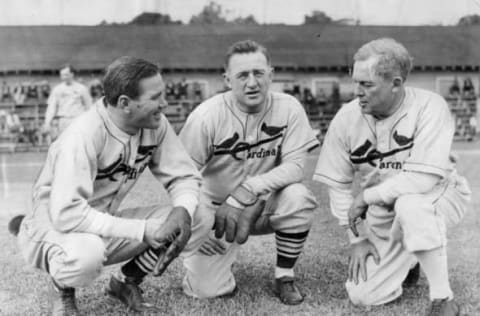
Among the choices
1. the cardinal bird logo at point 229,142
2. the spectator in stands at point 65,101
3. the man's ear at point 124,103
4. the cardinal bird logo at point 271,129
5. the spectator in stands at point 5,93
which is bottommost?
the spectator in stands at point 5,93

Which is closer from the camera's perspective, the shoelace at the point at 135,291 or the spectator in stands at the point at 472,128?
the shoelace at the point at 135,291

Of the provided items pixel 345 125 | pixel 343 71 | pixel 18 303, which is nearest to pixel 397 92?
pixel 345 125

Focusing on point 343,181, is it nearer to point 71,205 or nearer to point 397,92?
point 397,92

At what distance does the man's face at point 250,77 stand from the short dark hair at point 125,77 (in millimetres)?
592

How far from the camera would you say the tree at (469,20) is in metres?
26.2

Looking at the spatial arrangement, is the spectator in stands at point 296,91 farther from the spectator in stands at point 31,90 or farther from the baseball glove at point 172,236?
the baseball glove at point 172,236

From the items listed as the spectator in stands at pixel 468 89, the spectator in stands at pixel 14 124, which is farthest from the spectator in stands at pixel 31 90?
the spectator in stands at pixel 468 89

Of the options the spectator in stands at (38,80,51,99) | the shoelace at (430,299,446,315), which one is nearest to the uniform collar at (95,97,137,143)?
the shoelace at (430,299,446,315)

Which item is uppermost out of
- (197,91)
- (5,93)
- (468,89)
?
(468,89)

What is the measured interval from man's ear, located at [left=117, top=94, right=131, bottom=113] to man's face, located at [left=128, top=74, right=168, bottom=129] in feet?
0.05

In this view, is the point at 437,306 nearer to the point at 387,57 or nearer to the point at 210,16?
the point at 387,57

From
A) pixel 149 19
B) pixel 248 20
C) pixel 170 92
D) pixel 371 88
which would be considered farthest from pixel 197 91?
pixel 371 88

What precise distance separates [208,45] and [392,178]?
69.9 ft

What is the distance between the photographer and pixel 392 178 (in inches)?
132
